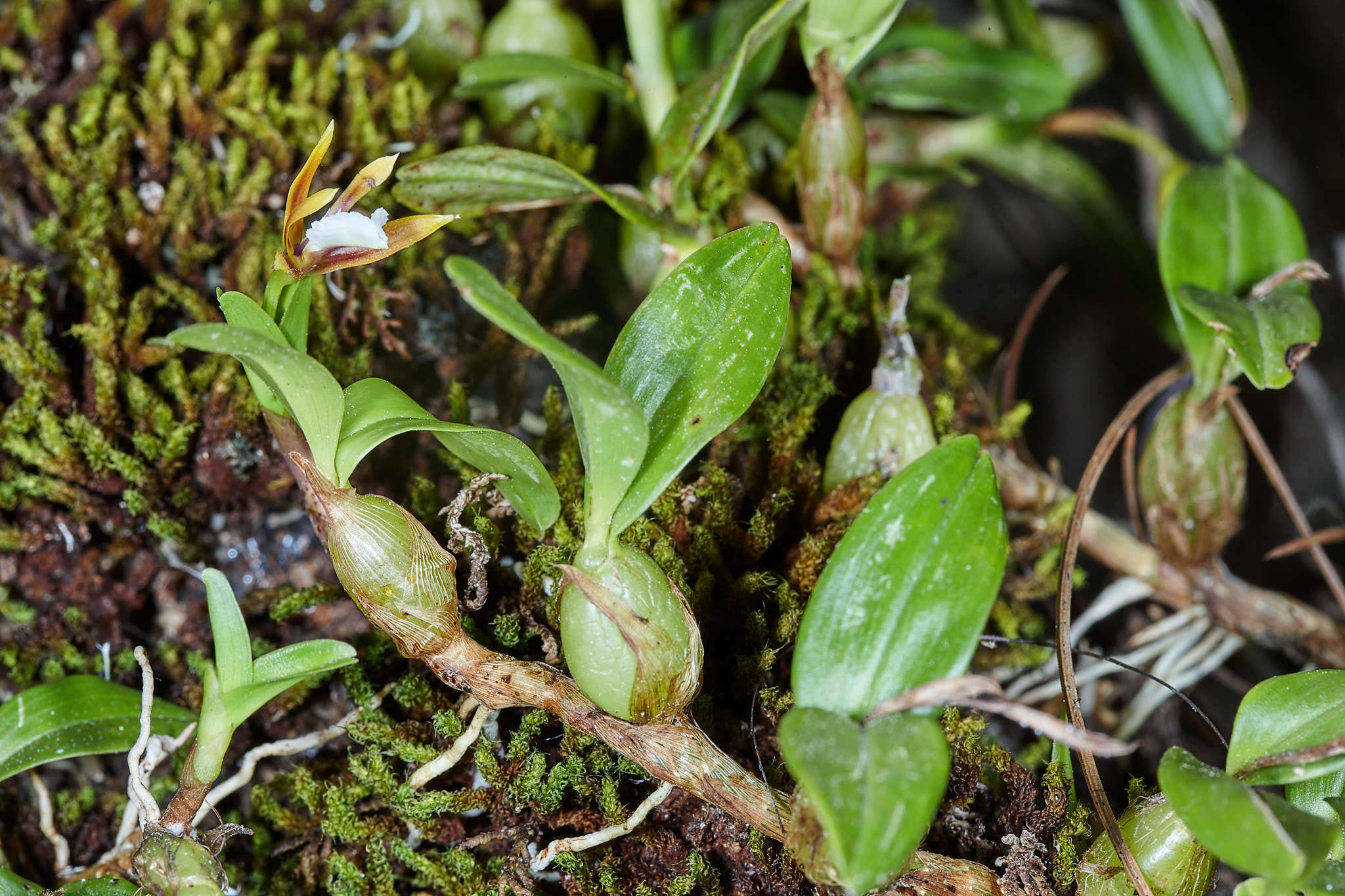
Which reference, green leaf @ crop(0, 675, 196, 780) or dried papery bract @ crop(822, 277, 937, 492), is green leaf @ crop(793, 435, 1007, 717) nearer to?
dried papery bract @ crop(822, 277, 937, 492)

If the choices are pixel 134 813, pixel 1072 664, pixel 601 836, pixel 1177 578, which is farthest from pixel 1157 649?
pixel 134 813

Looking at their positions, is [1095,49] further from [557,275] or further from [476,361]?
[476,361]

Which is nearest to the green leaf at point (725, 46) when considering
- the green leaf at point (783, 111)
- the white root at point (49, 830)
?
the green leaf at point (783, 111)

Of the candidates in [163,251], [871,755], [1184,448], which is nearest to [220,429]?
[163,251]

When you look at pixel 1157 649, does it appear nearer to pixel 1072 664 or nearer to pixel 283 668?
pixel 1072 664

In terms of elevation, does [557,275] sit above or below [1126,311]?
above

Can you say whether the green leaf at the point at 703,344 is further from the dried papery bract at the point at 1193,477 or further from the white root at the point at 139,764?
the dried papery bract at the point at 1193,477
